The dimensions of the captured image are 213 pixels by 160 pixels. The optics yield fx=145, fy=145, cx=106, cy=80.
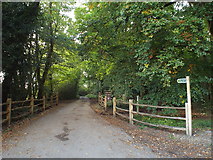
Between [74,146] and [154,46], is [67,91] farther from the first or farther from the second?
[74,146]

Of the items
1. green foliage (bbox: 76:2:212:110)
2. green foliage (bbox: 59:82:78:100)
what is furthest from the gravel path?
green foliage (bbox: 59:82:78:100)

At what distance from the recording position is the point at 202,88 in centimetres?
638

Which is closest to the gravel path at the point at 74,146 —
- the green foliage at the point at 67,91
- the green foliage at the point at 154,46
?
the green foliage at the point at 154,46

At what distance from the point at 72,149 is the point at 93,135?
1286 mm

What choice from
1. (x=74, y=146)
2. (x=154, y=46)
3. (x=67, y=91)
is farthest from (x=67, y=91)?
(x=74, y=146)

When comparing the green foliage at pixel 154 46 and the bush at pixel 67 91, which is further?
the bush at pixel 67 91

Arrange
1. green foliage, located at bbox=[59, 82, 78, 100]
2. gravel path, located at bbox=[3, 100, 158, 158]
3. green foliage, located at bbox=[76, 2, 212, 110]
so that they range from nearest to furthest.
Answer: gravel path, located at bbox=[3, 100, 158, 158] < green foliage, located at bbox=[76, 2, 212, 110] < green foliage, located at bbox=[59, 82, 78, 100]

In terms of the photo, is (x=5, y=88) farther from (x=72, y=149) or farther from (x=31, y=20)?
(x=72, y=149)

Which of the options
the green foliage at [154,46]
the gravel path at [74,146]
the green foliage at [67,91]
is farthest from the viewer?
the green foliage at [67,91]

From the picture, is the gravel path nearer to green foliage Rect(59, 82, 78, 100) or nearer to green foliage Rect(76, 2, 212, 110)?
green foliage Rect(76, 2, 212, 110)

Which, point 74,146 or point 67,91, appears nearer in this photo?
point 74,146

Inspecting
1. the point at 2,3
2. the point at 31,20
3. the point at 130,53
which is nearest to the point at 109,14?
the point at 130,53

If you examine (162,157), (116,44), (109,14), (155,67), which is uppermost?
(109,14)

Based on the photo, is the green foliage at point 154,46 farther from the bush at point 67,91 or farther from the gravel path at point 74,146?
the bush at point 67,91
